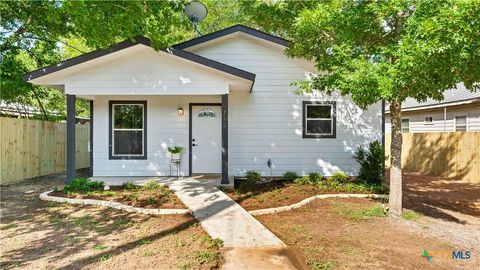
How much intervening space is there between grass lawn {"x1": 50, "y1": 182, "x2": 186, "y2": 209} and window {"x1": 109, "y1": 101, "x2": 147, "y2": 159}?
5.88 feet

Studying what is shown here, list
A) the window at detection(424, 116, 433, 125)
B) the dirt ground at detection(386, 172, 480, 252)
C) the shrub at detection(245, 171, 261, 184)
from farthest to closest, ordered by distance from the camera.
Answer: the window at detection(424, 116, 433, 125), the shrub at detection(245, 171, 261, 184), the dirt ground at detection(386, 172, 480, 252)

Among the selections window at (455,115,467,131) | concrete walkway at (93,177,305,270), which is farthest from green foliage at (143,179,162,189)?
window at (455,115,467,131)

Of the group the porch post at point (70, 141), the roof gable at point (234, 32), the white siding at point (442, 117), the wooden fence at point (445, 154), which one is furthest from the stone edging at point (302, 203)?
the white siding at point (442, 117)

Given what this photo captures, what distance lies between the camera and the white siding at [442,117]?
12.7m

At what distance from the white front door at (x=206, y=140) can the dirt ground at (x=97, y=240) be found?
153 inches

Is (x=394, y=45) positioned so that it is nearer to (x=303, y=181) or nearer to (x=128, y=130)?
(x=303, y=181)

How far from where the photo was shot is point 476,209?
7.23m

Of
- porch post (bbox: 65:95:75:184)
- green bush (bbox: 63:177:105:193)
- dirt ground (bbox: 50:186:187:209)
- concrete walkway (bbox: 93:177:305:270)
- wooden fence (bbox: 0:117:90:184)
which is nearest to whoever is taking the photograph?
concrete walkway (bbox: 93:177:305:270)

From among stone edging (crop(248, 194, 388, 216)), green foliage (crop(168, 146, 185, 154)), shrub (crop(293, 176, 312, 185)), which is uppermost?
green foliage (crop(168, 146, 185, 154))

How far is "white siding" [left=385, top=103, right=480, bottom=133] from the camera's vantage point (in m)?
12.7

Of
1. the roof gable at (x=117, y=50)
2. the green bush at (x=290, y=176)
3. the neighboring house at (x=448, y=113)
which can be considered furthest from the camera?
the neighboring house at (x=448, y=113)

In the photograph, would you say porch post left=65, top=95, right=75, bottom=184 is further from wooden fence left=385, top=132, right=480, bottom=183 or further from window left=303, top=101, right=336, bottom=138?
wooden fence left=385, top=132, right=480, bottom=183

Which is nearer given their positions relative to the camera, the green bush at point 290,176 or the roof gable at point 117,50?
the roof gable at point 117,50

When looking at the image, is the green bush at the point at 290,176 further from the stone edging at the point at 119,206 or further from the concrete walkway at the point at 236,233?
the stone edging at the point at 119,206
